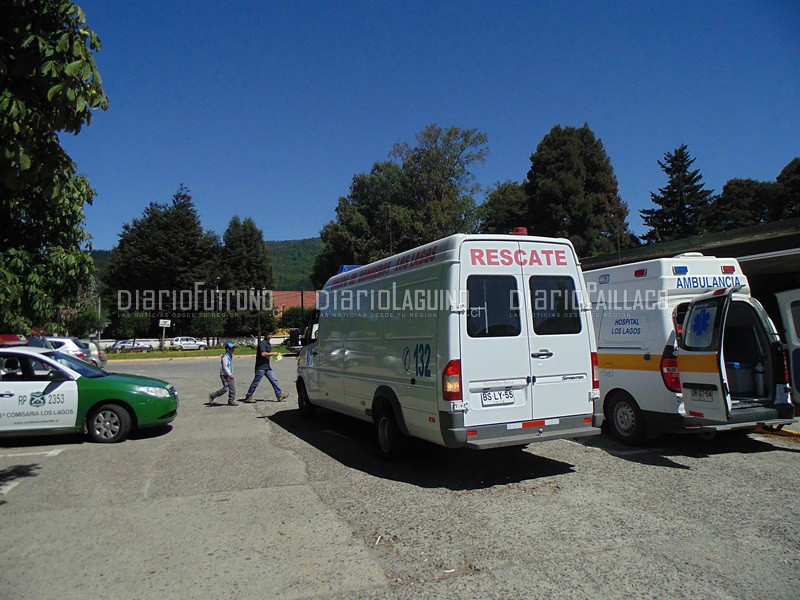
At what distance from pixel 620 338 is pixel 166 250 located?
5473 cm

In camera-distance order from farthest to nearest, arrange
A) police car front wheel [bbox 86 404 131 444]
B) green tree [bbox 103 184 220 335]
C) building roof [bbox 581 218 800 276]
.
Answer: green tree [bbox 103 184 220 335] < building roof [bbox 581 218 800 276] < police car front wheel [bbox 86 404 131 444]

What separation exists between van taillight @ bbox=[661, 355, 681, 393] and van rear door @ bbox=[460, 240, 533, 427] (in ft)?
7.39

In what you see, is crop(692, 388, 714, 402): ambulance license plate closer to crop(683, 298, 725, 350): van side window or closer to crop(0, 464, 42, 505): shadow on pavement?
crop(683, 298, 725, 350): van side window

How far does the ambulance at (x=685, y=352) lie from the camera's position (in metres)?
6.97

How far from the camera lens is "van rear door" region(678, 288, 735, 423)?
6680 mm

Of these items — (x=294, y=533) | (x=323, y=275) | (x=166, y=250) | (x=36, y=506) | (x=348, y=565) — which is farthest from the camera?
(x=323, y=275)

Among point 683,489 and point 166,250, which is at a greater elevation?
point 166,250

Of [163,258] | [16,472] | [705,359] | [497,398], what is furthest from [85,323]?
[705,359]

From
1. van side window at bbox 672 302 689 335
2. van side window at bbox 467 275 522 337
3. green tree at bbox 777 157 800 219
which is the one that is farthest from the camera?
green tree at bbox 777 157 800 219

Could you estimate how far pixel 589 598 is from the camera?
11.9 feet

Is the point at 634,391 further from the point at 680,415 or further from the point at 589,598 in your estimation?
the point at 589,598

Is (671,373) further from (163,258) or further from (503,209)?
(163,258)

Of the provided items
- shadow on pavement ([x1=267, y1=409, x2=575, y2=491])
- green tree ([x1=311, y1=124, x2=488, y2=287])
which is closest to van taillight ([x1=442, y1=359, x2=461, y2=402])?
shadow on pavement ([x1=267, y1=409, x2=575, y2=491])

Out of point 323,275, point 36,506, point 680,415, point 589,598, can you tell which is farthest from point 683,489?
point 323,275
